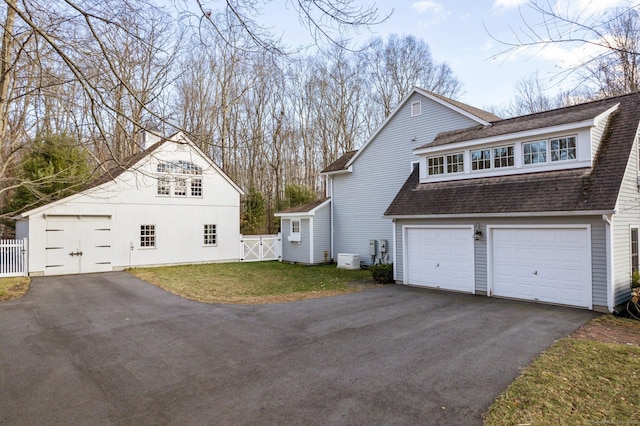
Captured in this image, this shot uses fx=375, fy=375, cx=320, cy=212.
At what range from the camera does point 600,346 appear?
625 centimetres

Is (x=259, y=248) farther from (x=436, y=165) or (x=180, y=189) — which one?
(x=436, y=165)

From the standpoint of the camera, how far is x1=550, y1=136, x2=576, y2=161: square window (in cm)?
979

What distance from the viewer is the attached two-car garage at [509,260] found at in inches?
356

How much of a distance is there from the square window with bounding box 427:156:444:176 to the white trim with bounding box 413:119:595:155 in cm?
37

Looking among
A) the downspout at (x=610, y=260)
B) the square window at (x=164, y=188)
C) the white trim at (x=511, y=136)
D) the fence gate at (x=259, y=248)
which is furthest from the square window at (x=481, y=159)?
the square window at (x=164, y=188)

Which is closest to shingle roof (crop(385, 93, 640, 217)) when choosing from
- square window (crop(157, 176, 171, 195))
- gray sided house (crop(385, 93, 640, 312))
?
gray sided house (crop(385, 93, 640, 312))

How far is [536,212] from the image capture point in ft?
30.7

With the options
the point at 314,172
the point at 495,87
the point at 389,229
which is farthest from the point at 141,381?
the point at 314,172

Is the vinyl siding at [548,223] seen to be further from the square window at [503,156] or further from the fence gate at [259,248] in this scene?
the fence gate at [259,248]

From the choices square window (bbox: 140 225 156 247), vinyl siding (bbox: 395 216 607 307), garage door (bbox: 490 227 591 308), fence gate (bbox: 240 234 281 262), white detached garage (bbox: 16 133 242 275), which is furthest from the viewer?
fence gate (bbox: 240 234 281 262)

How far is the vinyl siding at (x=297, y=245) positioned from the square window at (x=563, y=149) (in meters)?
11.4

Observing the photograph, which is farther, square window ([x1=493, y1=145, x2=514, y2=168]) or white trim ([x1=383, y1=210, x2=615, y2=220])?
square window ([x1=493, y1=145, x2=514, y2=168])

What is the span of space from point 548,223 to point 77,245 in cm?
1728

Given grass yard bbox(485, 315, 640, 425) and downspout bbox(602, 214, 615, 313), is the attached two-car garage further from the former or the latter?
grass yard bbox(485, 315, 640, 425)
